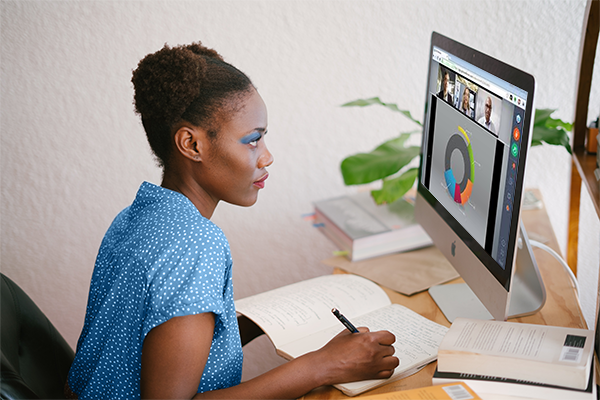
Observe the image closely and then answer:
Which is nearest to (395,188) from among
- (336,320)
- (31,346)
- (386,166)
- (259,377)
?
(386,166)

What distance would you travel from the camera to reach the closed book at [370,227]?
1.32 m

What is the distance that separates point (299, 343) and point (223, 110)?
0.42 m

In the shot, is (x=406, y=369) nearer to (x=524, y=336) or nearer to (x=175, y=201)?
(x=524, y=336)

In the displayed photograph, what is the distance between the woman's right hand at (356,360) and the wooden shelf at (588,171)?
1.57 feet

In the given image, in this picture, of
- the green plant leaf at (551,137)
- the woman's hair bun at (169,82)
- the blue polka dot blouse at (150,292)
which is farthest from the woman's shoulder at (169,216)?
the green plant leaf at (551,137)

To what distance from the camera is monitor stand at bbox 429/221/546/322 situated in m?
1.03

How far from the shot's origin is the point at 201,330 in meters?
0.76

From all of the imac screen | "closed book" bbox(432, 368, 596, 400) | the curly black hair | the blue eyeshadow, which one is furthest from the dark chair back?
the imac screen

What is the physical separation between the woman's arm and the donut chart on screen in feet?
0.98

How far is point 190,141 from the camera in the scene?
0.88m

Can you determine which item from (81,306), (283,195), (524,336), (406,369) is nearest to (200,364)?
(406,369)

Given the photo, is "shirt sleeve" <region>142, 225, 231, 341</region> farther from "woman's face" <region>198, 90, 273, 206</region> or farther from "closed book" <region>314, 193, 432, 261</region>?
"closed book" <region>314, 193, 432, 261</region>

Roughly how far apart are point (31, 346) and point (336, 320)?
1.80ft

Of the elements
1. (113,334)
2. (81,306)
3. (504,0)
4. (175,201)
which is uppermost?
(504,0)
